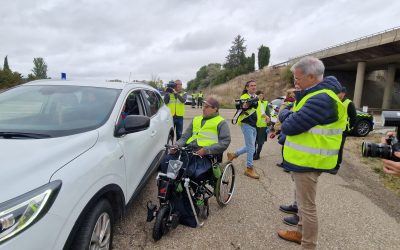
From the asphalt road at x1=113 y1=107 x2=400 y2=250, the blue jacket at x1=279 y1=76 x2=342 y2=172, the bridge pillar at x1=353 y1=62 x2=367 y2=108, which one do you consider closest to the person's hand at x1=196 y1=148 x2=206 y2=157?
the asphalt road at x1=113 y1=107 x2=400 y2=250

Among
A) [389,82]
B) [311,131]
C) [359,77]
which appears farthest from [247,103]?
[389,82]

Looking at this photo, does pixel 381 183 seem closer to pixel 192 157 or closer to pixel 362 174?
pixel 362 174

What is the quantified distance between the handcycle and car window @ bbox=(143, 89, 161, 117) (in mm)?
1246

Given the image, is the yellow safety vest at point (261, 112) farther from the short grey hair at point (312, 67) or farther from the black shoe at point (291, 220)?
the short grey hair at point (312, 67)

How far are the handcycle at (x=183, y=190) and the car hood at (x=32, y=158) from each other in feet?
3.25

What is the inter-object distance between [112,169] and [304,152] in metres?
1.75

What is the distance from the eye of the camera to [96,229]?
2.26 metres

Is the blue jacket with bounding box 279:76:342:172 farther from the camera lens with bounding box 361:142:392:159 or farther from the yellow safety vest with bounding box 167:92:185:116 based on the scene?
the yellow safety vest with bounding box 167:92:185:116

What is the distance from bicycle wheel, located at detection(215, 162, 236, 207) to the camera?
11.8 feet

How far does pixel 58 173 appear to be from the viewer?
1832mm

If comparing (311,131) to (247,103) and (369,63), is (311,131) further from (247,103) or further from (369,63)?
(369,63)

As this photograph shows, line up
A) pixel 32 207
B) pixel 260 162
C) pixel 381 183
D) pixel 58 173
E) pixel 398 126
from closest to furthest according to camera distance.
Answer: pixel 32 207 < pixel 58 173 < pixel 398 126 < pixel 381 183 < pixel 260 162

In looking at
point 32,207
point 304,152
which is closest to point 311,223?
point 304,152

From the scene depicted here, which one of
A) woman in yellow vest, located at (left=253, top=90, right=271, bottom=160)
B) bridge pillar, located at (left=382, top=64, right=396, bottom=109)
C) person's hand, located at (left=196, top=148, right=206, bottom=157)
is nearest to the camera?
person's hand, located at (left=196, top=148, right=206, bottom=157)
